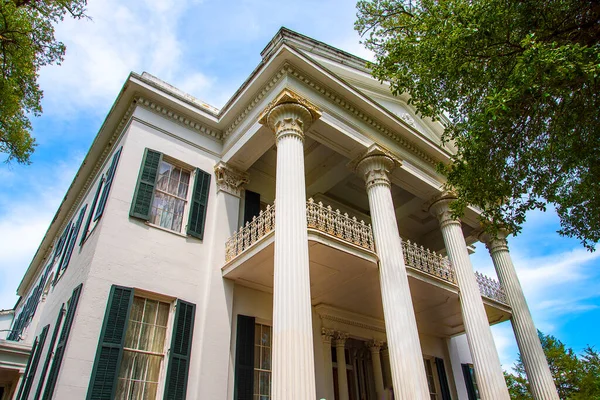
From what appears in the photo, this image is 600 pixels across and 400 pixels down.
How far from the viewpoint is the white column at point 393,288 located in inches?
305

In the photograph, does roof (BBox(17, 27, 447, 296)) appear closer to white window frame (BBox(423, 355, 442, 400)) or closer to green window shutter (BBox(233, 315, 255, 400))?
green window shutter (BBox(233, 315, 255, 400))

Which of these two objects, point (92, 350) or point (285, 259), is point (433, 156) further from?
point (92, 350)

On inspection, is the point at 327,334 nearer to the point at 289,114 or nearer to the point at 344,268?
the point at 344,268

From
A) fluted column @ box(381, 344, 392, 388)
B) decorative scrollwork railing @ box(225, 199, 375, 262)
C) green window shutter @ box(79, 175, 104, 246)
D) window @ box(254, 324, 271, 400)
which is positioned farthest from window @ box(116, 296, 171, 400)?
fluted column @ box(381, 344, 392, 388)

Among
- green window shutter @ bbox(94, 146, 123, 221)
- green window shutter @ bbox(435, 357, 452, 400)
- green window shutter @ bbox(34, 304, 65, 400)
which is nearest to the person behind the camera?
green window shutter @ bbox(34, 304, 65, 400)

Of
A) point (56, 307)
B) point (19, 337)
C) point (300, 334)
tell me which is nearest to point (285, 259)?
point (300, 334)

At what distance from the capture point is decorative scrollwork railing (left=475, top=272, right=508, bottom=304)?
12.7 metres

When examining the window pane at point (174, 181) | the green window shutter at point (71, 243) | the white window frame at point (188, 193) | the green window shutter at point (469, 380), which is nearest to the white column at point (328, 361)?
the white window frame at point (188, 193)

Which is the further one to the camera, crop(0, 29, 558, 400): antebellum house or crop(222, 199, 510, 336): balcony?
crop(222, 199, 510, 336): balcony

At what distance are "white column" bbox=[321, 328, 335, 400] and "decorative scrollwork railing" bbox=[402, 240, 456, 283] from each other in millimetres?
3127

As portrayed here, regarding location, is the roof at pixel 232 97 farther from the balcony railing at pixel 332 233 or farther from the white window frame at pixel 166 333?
the white window frame at pixel 166 333

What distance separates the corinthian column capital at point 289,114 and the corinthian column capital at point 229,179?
8.01 ft

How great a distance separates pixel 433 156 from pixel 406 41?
5.92 m

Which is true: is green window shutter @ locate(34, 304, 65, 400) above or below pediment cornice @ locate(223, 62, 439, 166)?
below
